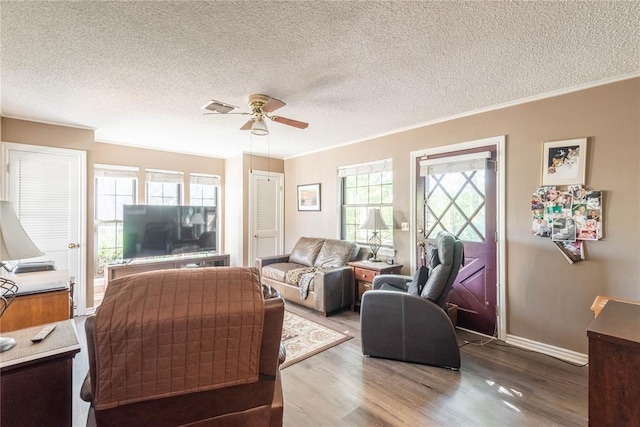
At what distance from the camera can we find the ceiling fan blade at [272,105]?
2604mm

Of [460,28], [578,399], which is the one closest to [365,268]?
[578,399]

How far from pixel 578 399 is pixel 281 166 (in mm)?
5207

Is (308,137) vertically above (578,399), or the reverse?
(308,137)

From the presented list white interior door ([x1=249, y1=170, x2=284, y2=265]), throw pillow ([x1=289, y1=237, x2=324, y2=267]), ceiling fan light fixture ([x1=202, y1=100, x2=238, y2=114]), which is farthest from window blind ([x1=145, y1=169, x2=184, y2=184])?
ceiling fan light fixture ([x1=202, y1=100, x2=238, y2=114])

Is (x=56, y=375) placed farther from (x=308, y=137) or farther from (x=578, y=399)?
(x=308, y=137)

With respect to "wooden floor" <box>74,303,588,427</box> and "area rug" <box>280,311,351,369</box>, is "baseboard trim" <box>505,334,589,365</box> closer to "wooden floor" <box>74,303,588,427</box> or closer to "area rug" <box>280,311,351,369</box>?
"wooden floor" <box>74,303,588,427</box>

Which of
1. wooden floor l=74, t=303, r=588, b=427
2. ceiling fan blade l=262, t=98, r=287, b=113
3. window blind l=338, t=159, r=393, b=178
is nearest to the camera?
wooden floor l=74, t=303, r=588, b=427

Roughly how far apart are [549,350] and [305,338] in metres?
2.32

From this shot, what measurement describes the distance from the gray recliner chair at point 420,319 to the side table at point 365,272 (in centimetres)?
100

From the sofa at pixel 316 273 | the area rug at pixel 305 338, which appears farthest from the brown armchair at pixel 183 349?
the sofa at pixel 316 273

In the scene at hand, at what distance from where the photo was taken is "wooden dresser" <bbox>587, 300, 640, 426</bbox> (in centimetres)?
102

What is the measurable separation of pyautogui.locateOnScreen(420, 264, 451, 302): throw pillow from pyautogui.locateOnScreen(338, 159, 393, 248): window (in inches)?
68.0

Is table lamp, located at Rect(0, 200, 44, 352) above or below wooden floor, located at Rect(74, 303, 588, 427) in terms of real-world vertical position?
above

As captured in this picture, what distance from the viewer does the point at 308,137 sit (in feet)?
14.6
